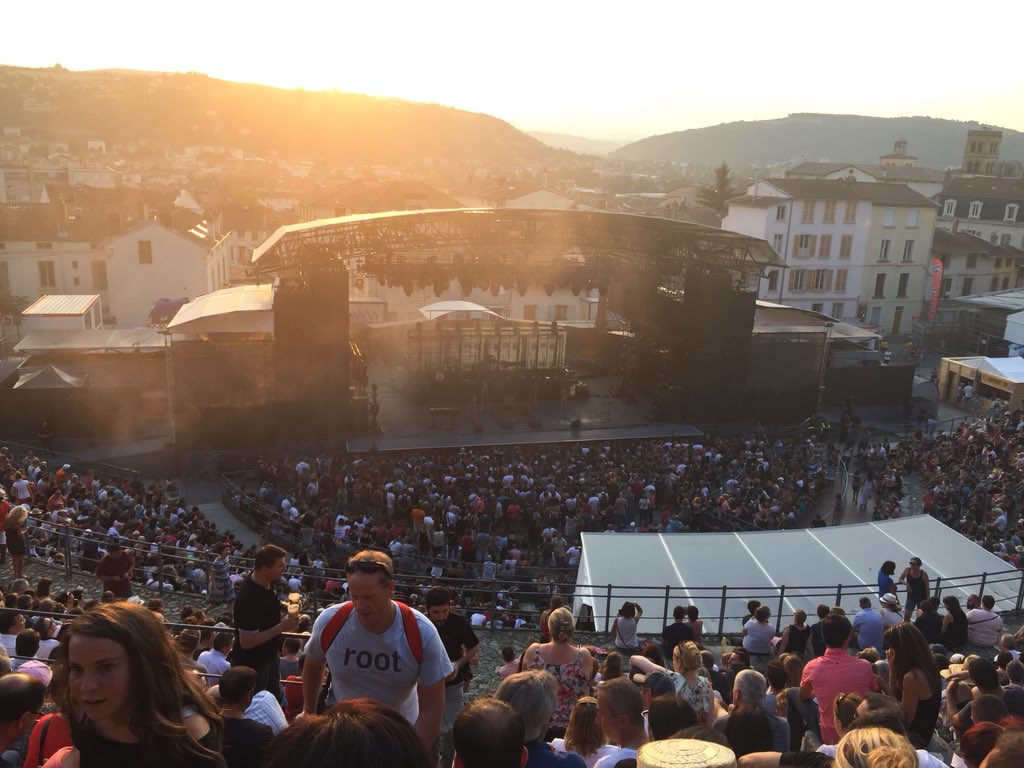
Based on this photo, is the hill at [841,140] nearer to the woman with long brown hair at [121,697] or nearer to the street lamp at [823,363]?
the street lamp at [823,363]

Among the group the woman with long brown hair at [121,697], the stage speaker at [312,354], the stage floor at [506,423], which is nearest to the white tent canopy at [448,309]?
the stage floor at [506,423]

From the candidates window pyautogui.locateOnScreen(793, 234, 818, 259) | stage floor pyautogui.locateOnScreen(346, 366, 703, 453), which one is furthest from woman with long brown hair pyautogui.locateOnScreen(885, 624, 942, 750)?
window pyautogui.locateOnScreen(793, 234, 818, 259)

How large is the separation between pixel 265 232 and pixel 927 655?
4535 centimetres

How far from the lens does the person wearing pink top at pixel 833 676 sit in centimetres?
541

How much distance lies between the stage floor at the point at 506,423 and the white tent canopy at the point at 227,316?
13.5ft

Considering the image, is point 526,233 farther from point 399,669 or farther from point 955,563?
point 399,669

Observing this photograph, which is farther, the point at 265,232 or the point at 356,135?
the point at 356,135

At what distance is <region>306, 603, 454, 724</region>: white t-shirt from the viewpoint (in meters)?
3.68

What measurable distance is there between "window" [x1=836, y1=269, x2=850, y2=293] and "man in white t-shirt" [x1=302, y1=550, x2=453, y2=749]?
38.3 metres

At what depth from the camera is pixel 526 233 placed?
2275cm

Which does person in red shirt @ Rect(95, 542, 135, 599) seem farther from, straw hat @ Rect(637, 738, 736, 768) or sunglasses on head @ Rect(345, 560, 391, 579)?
straw hat @ Rect(637, 738, 736, 768)

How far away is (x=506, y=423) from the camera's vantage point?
23484mm

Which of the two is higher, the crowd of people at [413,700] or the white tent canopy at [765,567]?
the crowd of people at [413,700]

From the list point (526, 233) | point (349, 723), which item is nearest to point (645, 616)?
point (349, 723)
